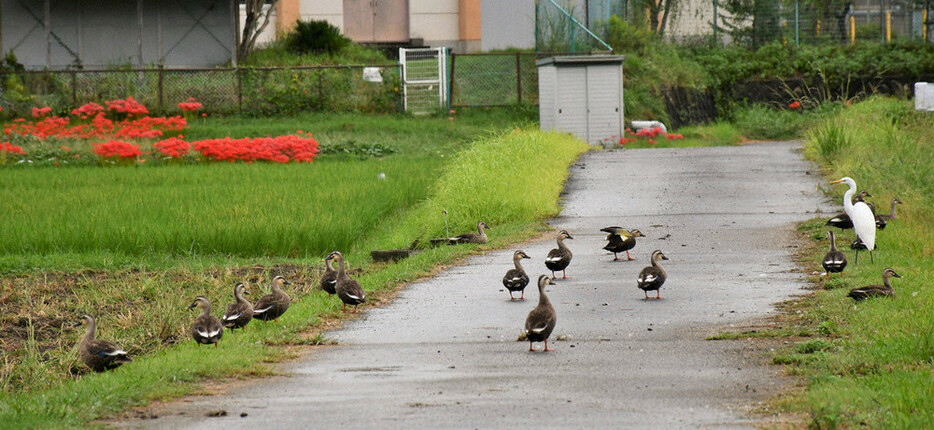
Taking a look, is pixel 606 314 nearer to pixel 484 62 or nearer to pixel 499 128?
pixel 499 128

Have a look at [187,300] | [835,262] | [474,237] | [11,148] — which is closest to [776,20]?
[11,148]

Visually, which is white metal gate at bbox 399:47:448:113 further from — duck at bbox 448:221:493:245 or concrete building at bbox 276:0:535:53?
duck at bbox 448:221:493:245

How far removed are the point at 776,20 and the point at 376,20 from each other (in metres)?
14.0

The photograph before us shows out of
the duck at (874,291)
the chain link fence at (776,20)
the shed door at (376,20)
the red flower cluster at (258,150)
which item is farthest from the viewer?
the shed door at (376,20)

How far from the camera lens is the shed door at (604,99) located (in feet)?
99.9

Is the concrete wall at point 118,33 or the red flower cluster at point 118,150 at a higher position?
the concrete wall at point 118,33

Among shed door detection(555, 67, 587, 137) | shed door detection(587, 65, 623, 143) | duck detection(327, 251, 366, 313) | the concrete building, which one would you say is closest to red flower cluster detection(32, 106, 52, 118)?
the concrete building

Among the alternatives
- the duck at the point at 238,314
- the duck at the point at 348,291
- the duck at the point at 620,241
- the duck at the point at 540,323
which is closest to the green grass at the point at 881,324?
the duck at the point at 540,323

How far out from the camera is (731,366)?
8328 millimetres

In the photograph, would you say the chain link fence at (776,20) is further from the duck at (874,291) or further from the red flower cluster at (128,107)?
the duck at (874,291)

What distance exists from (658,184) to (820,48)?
20.3 m

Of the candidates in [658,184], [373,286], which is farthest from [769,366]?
[658,184]

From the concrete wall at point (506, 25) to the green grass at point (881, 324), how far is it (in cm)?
2078

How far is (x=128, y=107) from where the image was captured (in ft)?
107
